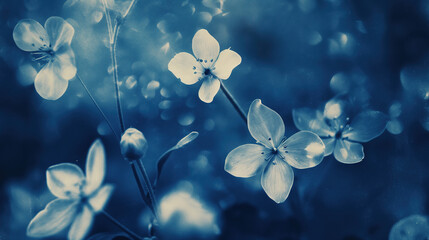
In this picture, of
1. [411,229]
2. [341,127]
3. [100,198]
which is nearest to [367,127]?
[341,127]

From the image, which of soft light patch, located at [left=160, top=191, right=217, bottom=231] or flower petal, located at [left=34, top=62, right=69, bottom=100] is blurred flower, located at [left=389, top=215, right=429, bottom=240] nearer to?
soft light patch, located at [left=160, top=191, right=217, bottom=231]

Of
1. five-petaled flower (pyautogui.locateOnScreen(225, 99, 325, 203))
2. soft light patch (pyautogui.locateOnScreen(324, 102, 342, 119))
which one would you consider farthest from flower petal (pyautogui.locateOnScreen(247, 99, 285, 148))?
soft light patch (pyautogui.locateOnScreen(324, 102, 342, 119))

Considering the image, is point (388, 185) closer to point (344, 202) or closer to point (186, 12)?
point (344, 202)

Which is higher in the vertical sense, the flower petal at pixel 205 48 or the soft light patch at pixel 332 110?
the flower petal at pixel 205 48

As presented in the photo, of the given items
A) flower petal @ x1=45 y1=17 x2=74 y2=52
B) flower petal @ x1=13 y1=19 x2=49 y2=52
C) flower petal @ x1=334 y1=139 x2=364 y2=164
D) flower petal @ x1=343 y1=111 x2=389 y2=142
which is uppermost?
flower petal @ x1=13 y1=19 x2=49 y2=52

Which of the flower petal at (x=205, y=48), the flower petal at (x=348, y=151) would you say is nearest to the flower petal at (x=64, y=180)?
the flower petal at (x=205, y=48)

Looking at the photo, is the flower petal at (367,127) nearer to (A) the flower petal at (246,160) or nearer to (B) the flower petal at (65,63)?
(A) the flower petal at (246,160)

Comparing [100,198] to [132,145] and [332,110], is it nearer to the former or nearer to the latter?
[132,145]
